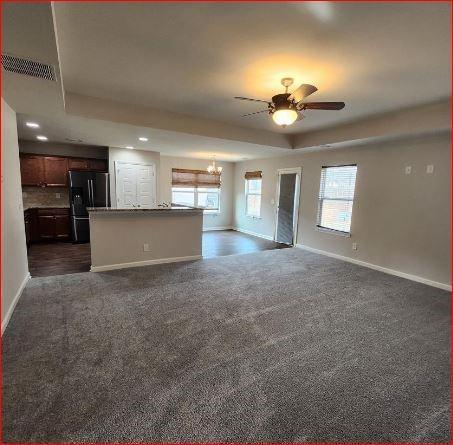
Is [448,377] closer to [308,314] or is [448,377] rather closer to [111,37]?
[308,314]

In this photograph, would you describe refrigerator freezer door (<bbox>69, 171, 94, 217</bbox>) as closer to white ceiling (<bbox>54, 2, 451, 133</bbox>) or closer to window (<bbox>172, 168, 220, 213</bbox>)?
window (<bbox>172, 168, 220, 213</bbox>)

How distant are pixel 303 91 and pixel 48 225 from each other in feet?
19.5

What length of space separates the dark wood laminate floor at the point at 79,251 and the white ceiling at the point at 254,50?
8.72 ft

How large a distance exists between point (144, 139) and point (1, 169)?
2.58 metres

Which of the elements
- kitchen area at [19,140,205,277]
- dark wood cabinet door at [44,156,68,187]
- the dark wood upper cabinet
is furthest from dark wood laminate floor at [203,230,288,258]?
dark wood cabinet door at [44,156,68,187]

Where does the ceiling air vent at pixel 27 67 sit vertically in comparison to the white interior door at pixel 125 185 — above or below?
above

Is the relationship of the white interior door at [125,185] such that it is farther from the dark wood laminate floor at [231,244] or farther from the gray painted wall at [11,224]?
the gray painted wall at [11,224]

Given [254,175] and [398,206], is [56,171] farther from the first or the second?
[398,206]

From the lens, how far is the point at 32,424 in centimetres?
139

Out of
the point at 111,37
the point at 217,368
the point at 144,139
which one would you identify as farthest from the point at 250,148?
the point at 217,368

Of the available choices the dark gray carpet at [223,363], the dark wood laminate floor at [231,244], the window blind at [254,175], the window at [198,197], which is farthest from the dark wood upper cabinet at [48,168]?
the window blind at [254,175]

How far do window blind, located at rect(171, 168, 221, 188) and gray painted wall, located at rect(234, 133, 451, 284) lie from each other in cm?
320

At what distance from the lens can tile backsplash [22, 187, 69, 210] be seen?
227 inches

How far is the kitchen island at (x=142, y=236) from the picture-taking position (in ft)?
12.6
